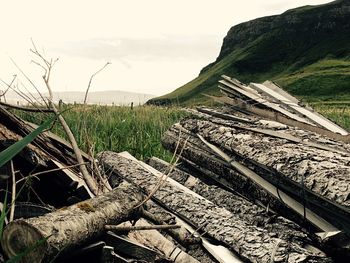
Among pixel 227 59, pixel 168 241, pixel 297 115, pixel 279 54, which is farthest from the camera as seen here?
pixel 227 59

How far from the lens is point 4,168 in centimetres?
357

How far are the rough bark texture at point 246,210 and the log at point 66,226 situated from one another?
0.38 metres

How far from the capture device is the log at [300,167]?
11.3 ft

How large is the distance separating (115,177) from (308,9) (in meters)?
142

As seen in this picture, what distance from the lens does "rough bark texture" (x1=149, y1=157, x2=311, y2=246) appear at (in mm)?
3770

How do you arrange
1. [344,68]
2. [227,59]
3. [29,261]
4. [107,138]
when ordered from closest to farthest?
1. [29,261]
2. [107,138]
3. [344,68]
4. [227,59]

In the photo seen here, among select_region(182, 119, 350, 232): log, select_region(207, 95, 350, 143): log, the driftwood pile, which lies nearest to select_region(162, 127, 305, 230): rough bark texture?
the driftwood pile

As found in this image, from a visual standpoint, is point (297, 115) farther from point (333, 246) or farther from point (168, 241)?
point (168, 241)

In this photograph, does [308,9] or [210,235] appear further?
[308,9]

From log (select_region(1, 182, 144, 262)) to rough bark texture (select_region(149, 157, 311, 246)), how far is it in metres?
0.38

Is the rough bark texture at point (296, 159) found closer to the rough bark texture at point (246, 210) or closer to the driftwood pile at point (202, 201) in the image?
the driftwood pile at point (202, 201)

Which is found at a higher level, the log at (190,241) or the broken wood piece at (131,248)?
the broken wood piece at (131,248)

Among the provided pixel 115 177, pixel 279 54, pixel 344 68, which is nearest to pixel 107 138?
pixel 115 177

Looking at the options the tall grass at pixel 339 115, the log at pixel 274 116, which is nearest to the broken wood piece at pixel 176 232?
the log at pixel 274 116
